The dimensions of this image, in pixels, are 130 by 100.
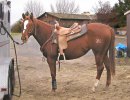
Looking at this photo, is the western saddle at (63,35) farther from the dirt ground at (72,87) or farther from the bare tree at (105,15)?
the bare tree at (105,15)

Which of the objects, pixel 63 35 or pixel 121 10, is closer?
pixel 63 35

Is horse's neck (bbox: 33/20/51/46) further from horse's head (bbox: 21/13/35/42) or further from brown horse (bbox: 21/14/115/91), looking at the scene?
horse's head (bbox: 21/13/35/42)

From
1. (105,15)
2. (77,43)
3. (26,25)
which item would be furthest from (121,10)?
(26,25)

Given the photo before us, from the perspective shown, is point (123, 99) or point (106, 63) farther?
point (106, 63)

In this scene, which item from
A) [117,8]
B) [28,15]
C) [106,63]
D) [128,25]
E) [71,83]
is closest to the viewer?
[28,15]

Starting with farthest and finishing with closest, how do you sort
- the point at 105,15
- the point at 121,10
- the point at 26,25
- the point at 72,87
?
the point at 105,15 → the point at 121,10 → the point at 72,87 → the point at 26,25

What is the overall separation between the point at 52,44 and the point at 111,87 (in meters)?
1.90

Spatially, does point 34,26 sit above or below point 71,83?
above

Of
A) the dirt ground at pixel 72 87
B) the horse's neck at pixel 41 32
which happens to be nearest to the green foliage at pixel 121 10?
the dirt ground at pixel 72 87

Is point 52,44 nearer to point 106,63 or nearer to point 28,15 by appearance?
point 28,15

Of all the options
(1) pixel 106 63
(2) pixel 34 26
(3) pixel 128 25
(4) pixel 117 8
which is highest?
(2) pixel 34 26

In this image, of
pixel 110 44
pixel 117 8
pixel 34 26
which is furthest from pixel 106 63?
pixel 117 8

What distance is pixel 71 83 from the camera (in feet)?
30.2

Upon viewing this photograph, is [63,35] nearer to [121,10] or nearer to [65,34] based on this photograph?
[65,34]
